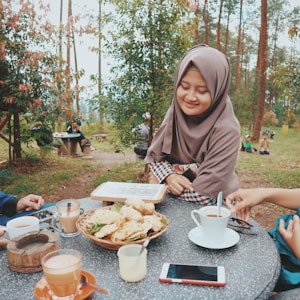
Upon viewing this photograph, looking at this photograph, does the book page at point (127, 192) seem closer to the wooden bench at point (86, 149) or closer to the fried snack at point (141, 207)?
the fried snack at point (141, 207)

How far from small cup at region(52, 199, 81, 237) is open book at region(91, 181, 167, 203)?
24 centimetres

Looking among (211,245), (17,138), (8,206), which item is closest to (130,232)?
(211,245)

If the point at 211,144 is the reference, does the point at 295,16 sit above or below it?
above

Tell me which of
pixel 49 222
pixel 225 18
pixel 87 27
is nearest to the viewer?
pixel 49 222

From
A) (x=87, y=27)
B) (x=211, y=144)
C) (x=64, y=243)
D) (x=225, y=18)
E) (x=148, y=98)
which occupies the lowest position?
(x=64, y=243)

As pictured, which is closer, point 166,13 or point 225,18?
point 166,13

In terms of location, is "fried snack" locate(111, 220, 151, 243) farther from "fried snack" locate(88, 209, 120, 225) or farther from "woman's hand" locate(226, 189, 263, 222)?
"woman's hand" locate(226, 189, 263, 222)

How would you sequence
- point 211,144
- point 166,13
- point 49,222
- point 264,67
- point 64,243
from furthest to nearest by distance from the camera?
point 264,67, point 166,13, point 211,144, point 49,222, point 64,243

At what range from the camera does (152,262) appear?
110cm

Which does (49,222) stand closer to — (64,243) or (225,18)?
(64,243)

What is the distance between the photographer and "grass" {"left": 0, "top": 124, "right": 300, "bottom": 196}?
485cm

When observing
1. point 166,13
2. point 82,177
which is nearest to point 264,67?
point 166,13

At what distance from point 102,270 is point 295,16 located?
15619 millimetres

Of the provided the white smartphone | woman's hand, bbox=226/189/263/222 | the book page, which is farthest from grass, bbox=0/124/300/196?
the white smartphone
